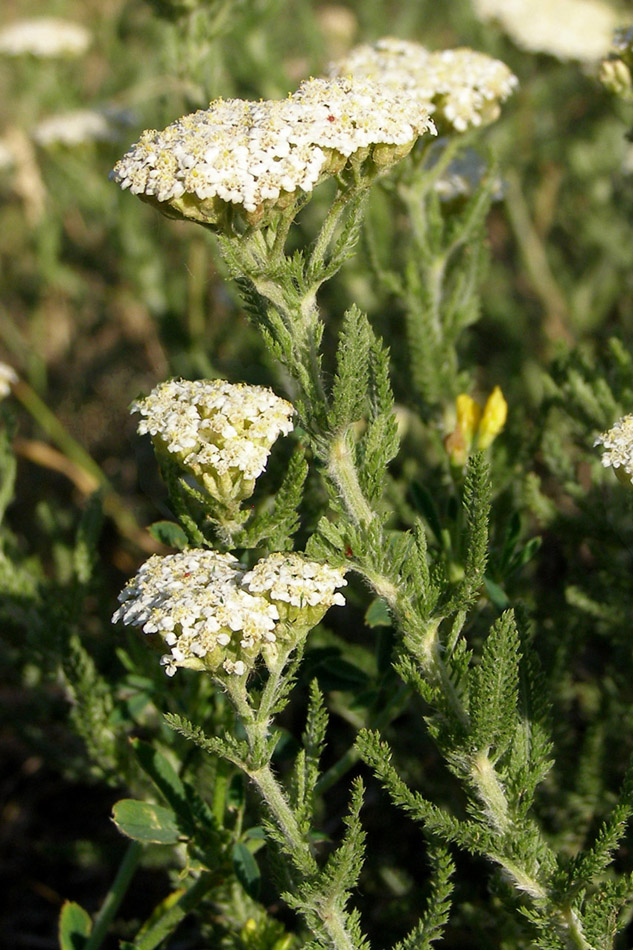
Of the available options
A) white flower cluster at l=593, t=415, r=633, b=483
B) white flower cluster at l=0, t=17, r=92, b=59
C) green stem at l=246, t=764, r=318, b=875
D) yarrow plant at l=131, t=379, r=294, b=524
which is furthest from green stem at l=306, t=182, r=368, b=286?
white flower cluster at l=0, t=17, r=92, b=59

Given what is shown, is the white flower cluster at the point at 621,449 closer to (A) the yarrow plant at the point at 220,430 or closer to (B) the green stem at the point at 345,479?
(B) the green stem at the point at 345,479

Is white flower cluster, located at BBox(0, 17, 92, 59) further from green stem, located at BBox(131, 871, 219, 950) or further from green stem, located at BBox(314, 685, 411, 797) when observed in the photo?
green stem, located at BBox(131, 871, 219, 950)

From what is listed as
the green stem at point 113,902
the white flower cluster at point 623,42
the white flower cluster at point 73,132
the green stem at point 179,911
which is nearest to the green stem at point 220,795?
the green stem at point 179,911

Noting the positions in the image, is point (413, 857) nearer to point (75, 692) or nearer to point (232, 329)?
point (75, 692)

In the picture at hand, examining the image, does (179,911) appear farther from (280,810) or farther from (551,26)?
(551,26)

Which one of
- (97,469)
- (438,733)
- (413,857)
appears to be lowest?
(413,857)

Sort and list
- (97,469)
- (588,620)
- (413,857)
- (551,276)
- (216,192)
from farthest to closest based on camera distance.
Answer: (551,276) < (97,469) < (413,857) < (588,620) < (216,192)

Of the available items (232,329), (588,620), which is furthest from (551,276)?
(588,620)
